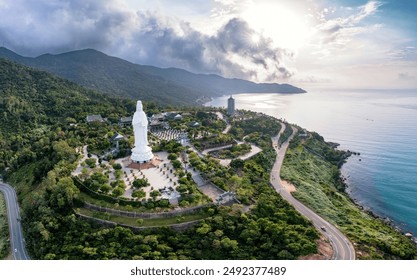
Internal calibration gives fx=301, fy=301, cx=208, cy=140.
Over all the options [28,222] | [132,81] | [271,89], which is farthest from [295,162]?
[271,89]

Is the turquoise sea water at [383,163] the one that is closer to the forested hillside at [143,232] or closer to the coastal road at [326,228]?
the coastal road at [326,228]

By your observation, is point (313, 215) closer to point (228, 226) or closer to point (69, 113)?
point (228, 226)

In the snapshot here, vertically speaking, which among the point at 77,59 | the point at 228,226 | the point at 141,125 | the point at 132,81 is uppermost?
the point at 77,59

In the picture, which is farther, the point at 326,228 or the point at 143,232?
the point at 326,228

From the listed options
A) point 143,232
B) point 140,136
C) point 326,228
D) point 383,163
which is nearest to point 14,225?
point 143,232

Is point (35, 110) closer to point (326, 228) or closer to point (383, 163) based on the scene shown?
point (326, 228)

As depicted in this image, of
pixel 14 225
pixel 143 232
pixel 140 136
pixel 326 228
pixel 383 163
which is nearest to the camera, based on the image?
pixel 143 232
